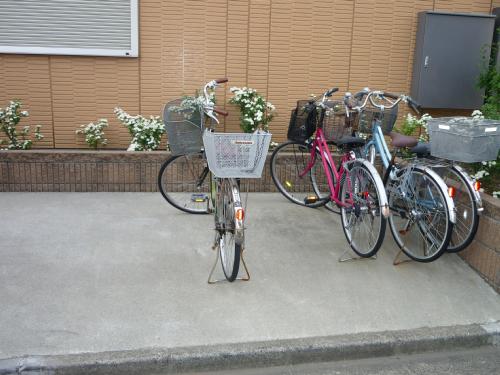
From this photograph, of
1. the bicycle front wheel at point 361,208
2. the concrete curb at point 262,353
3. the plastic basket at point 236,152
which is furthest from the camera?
the bicycle front wheel at point 361,208

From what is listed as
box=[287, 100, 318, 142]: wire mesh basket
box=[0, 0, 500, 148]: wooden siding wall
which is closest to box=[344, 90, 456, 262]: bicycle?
box=[287, 100, 318, 142]: wire mesh basket

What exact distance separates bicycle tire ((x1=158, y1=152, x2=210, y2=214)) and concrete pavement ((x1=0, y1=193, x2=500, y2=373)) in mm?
252

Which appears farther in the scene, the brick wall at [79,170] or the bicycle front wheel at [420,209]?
the brick wall at [79,170]

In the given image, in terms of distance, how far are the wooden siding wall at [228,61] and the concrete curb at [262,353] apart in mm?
4068

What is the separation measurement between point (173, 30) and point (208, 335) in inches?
177

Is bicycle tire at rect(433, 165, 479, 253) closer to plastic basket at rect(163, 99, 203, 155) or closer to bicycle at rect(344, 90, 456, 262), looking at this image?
bicycle at rect(344, 90, 456, 262)

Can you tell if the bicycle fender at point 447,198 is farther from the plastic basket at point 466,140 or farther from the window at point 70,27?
the window at point 70,27

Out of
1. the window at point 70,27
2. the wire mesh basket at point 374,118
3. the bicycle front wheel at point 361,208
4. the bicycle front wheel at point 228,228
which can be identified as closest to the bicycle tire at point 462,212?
the bicycle front wheel at point 361,208

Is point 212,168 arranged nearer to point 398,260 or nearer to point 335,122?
point 398,260

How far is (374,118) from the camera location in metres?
5.20

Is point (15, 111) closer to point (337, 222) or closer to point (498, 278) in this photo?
point (337, 222)

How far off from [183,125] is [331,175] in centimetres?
158

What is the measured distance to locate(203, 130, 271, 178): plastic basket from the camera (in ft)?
12.7

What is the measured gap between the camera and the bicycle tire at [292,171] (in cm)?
627
